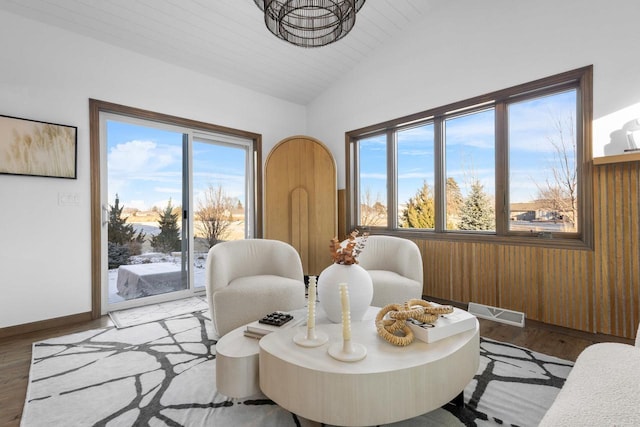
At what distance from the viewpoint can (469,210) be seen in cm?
315

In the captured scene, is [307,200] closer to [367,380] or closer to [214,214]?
[214,214]

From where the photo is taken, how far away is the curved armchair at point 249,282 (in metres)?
2.21

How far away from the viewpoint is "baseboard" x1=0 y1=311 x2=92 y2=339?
2.47 meters

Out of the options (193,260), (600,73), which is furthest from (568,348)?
(193,260)

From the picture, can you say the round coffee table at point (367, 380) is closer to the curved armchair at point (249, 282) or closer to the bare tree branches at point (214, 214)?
the curved armchair at point (249, 282)

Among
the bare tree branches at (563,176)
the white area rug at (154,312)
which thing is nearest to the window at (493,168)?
the bare tree branches at (563,176)

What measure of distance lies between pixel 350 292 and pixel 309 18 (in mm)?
1856

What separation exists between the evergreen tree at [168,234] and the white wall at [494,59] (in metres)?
2.21

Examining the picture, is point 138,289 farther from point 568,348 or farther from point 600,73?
point 600,73

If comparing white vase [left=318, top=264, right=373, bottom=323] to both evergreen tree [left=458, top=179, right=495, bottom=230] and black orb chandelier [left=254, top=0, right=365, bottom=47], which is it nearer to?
black orb chandelier [left=254, top=0, right=365, bottom=47]

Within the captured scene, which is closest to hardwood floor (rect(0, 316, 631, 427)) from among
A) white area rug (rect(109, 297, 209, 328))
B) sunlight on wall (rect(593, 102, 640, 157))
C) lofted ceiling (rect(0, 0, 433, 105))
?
white area rug (rect(109, 297, 209, 328))

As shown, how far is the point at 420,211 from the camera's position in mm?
3566

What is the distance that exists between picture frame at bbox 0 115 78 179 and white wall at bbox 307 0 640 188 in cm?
301

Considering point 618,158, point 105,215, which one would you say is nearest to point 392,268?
point 618,158
